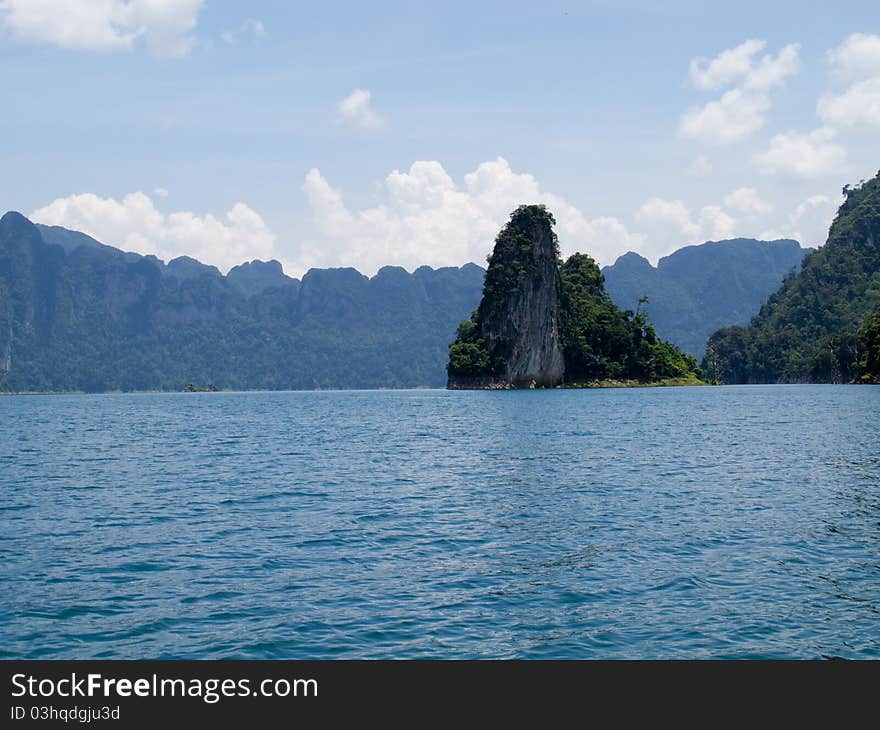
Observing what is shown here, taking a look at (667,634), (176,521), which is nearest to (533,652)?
(667,634)

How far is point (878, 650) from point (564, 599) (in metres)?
6.12

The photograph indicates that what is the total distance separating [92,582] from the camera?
20.0 meters

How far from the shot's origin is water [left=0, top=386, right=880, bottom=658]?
15.6 meters

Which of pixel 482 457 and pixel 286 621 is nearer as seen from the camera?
pixel 286 621

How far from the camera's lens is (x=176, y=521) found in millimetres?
28391

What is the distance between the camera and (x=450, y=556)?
22266 millimetres

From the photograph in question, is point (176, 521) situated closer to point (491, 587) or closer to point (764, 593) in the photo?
point (491, 587)

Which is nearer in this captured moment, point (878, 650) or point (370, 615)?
point (878, 650)

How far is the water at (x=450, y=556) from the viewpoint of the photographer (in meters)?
15.6

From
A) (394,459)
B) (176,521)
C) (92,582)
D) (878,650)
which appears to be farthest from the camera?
(394,459)
